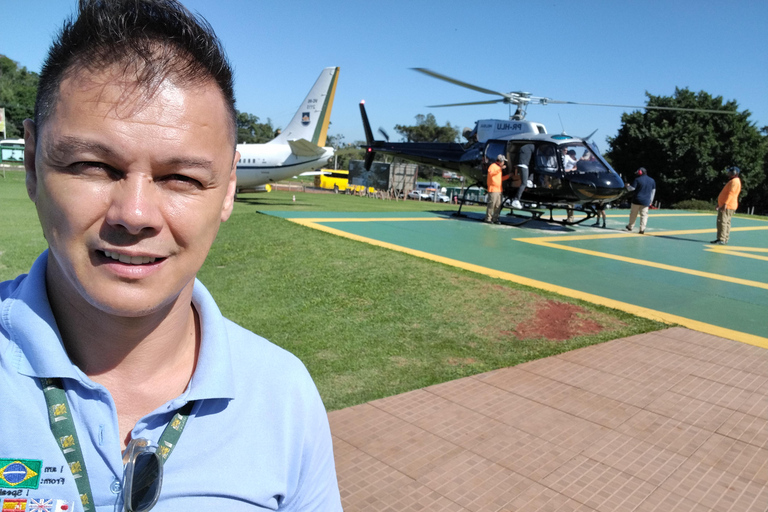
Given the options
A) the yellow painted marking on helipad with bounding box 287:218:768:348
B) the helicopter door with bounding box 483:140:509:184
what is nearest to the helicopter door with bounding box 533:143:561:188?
the helicopter door with bounding box 483:140:509:184

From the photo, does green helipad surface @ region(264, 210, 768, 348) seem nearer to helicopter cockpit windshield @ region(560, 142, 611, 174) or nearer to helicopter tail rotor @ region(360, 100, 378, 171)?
helicopter cockpit windshield @ region(560, 142, 611, 174)

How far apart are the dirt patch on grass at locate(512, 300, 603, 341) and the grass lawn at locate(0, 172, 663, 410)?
0.10 ft

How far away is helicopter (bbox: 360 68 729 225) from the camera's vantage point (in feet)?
43.2

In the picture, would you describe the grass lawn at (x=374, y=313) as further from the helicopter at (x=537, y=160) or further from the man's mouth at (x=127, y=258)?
the helicopter at (x=537, y=160)

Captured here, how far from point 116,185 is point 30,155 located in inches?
9.5

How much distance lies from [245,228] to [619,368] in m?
8.47

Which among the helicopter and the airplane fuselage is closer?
the helicopter

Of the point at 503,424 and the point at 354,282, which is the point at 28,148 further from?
the point at 354,282

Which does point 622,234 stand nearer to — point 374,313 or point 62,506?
point 374,313

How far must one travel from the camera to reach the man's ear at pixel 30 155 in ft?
3.38

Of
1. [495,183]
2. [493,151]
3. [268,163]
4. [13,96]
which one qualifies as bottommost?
[495,183]

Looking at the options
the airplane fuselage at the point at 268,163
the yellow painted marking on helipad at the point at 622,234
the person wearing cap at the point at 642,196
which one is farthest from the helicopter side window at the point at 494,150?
the airplane fuselage at the point at 268,163

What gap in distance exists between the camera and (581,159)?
1331cm

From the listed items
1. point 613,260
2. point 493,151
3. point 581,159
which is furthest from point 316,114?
point 613,260
